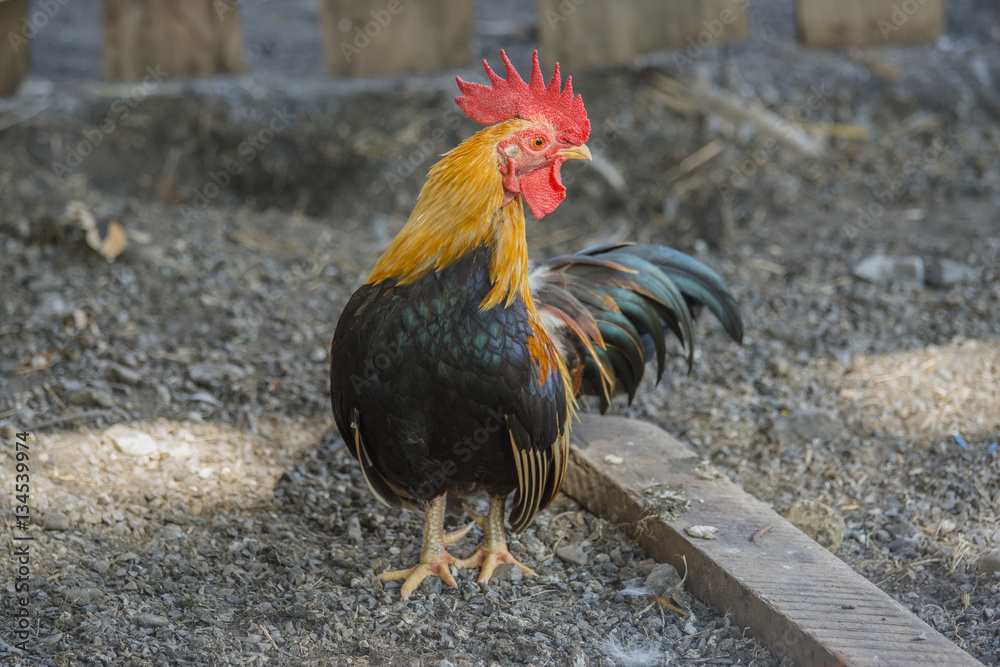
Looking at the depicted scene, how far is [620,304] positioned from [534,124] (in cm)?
98

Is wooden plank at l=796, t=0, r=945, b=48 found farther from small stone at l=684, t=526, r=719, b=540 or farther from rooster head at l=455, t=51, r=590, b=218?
small stone at l=684, t=526, r=719, b=540

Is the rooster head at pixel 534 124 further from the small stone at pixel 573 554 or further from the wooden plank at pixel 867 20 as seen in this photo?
the wooden plank at pixel 867 20

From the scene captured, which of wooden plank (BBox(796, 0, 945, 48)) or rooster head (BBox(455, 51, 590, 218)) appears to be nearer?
rooster head (BBox(455, 51, 590, 218))

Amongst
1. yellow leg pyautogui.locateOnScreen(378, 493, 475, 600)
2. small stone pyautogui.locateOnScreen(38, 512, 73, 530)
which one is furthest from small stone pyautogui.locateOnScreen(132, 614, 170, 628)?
yellow leg pyautogui.locateOnScreen(378, 493, 475, 600)

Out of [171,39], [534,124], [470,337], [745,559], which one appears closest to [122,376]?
[470,337]

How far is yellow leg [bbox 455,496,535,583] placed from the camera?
3.36 meters

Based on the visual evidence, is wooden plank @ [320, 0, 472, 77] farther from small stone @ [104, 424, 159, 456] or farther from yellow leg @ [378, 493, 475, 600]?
yellow leg @ [378, 493, 475, 600]

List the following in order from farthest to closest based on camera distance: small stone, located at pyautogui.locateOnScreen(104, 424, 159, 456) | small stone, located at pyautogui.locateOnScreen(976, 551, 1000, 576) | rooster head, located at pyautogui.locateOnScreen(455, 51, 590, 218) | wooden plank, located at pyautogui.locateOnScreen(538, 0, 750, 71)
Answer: wooden plank, located at pyautogui.locateOnScreen(538, 0, 750, 71), small stone, located at pyautogui.locateOnScreen(104, 424, 159, 456), small stone, located at pyautogui.locateOnScreen(976, 551, 1000, 576), rooster head, located at pyautogui.locateOnScreen(455, 51, 590, 218)

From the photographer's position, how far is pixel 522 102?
288cm

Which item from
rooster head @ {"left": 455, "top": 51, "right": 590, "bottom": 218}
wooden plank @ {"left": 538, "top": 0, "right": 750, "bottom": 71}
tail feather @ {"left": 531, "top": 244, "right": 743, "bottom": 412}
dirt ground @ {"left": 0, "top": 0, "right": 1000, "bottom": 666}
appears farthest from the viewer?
wooden plank @ {"left": 538, "top": 0, "right": 750, "bottom": 71}

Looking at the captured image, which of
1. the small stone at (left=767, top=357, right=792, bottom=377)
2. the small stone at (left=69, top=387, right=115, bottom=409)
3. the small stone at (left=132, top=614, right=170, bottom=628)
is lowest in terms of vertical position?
the small stone at (left=132, top=614, right=170, bottom=628)

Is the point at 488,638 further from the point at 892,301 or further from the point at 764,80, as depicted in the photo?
the point at 764,80

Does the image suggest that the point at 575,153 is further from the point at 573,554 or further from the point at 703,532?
the point at 573,554

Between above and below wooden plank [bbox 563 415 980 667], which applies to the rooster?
above
